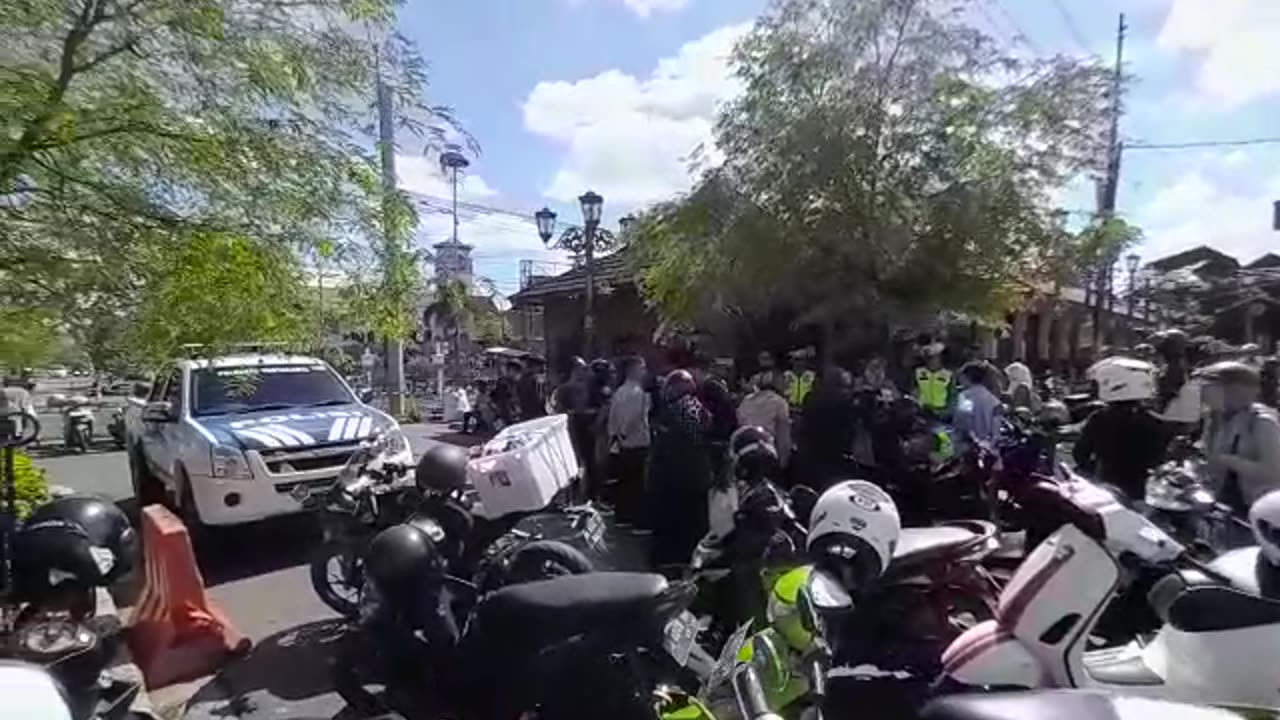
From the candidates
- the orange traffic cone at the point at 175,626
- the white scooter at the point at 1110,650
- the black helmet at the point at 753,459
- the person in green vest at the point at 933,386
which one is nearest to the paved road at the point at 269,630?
the orange traffic cone at the point at 175,626

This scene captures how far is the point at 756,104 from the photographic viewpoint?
1380 centimetres

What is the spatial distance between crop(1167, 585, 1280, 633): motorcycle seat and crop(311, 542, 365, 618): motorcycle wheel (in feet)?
16.0

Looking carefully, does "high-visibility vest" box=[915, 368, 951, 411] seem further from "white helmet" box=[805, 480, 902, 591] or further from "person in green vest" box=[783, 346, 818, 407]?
"white helmet" box=[805, 480, 902, 591]

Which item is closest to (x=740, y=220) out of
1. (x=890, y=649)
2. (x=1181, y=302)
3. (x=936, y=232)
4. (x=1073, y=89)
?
(x=936, y=232)

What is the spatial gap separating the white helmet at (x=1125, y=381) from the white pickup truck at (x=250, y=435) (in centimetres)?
508

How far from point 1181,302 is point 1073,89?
15736mm

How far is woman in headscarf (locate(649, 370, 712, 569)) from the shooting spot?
Result: 747 cm

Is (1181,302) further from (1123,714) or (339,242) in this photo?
(1123,714)

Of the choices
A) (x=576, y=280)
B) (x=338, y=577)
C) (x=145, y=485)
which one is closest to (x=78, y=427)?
(x=145, y=485)

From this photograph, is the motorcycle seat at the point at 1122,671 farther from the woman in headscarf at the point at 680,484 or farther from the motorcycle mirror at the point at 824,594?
the woman in headscarf at the point at 680,484

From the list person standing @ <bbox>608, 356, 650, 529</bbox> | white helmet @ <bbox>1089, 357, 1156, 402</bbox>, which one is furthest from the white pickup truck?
white helmet @ <bbox>1089, 357, 1156, 402</bbox>

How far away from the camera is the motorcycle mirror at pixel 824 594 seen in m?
3.89

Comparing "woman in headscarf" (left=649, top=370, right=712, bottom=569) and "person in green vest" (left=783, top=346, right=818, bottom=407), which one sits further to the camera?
"person in green vest" (left=783, top=346, right=818, bottom=407)

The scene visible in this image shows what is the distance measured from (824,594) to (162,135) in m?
3.94
